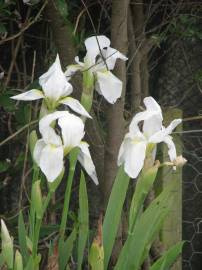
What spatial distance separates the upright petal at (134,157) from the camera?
1.03 metres

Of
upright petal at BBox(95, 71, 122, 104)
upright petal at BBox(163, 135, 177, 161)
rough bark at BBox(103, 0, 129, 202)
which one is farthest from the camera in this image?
rough bark at BBox(103, 0, 129, 202)

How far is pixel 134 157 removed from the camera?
104cm

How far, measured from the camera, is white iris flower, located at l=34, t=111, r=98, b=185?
3.26 ft

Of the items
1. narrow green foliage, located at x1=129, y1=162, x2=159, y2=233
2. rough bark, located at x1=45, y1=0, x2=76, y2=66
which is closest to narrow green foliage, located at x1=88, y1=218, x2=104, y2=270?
narrow green foliage, located at x1=129, y1=162, x2=159, y2=233

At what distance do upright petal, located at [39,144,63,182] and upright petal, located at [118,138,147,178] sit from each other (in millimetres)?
124

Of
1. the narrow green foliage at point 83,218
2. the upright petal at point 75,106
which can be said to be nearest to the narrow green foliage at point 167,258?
the narrow green foliage at point 83,218

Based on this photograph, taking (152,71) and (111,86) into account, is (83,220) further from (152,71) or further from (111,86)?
(152,71)

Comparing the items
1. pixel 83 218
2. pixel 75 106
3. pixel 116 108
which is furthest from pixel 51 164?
pixel 116 108

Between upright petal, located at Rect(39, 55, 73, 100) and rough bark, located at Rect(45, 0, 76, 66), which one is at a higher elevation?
rough bark, located at Rect(45, 0, 76, 66)

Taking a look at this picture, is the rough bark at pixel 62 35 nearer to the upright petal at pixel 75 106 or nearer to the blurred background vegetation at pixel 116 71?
the blurred background vegetation at pixel 116 71

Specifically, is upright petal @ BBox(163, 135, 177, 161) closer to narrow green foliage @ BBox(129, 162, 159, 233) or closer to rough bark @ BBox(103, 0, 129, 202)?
narrow green foliage @ BBox(129, 162, 159, 233)

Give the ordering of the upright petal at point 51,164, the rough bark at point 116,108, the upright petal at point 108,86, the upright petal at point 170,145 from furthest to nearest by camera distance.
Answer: the rough bark at point 116,108, the upright petal at point 108,86, the upright petal at point 170,145, the upright petal at point 51,164

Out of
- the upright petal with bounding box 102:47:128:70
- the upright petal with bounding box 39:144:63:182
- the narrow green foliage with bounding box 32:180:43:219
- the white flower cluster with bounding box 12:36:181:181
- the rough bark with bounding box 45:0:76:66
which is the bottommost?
the narrow green foliage with bounding box 32:180:43:219

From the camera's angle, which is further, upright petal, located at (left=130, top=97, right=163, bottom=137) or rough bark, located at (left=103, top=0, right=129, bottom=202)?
rough bark, located at (left=103, top=0, right=129, bottom=202)
